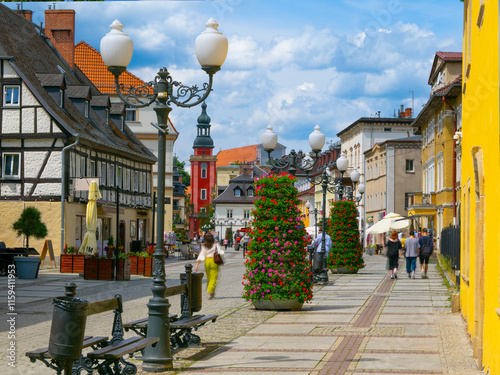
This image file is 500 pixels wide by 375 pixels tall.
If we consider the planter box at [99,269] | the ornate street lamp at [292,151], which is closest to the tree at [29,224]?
the planter box at [99,269]

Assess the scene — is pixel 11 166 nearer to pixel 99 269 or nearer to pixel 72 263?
pixel 72 263

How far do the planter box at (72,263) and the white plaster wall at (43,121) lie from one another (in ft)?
28.1

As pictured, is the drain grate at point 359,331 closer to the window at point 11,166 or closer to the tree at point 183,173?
the window at point 11,166

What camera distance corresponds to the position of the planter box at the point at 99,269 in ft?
88.6

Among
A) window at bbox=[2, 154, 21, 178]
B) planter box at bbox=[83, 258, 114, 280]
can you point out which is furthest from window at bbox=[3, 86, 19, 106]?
planter box at bbox=[83, 258, 114, 280]

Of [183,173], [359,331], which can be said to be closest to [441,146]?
[359,331]

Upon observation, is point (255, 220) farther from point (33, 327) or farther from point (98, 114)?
point (98, 114)

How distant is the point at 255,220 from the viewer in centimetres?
1741

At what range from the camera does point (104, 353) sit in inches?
331

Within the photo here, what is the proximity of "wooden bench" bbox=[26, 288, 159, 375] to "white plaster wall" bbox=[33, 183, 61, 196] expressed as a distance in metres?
28.5

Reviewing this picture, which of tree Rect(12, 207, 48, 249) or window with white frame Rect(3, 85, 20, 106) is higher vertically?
window with white frame Rect(3, 85, 20, 106)

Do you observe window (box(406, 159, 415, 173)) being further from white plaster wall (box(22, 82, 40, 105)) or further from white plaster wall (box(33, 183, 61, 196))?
white plaster wall (box(22, 82, 40, 105))

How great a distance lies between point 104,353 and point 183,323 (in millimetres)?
3033

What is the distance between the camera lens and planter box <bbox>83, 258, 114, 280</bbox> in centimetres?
2700
